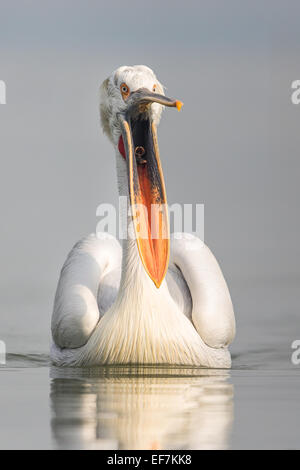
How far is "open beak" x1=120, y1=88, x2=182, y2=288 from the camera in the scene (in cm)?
750

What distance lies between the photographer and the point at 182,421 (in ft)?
14.8

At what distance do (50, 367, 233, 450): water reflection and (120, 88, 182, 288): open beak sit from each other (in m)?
0.83

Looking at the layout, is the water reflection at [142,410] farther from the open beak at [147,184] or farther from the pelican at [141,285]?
the open beak at [147,184]

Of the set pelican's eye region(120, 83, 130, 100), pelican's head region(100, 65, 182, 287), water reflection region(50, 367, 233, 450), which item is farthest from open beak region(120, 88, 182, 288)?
water reflection region(50, 367, 233, 450)

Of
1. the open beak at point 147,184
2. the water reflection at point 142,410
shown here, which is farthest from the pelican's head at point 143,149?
the water reflection at point 142,410

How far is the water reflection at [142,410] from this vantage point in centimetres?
398

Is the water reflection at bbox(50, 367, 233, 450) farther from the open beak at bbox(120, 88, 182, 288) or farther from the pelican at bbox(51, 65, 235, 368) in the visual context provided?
the open beak at bbox(120, 88, 182, 288)

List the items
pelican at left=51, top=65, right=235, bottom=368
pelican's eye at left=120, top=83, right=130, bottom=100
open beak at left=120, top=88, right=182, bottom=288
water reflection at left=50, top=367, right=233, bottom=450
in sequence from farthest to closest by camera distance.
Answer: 1. pelican's eye at left=120, top=83, right=130, bottom=100
2. pelican at left=51, top=65, right=235, bottom=368
3. open beak at left=120, top=88, right=182, bottom=288
4. water reflection at left=50, top=367, right=233, bottom=450

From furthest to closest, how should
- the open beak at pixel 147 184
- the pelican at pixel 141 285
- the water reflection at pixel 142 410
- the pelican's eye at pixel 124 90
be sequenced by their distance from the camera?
the pelican's eye at pixel 124 90
the pelican at pixel 141 285
the open beak at pixel 147 184
the water reflection at pixel 142 410

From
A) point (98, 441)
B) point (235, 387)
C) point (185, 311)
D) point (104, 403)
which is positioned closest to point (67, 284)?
point (185, 311)

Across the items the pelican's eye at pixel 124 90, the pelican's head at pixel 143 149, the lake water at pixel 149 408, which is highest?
the pelican's eye at pixel 124 90
